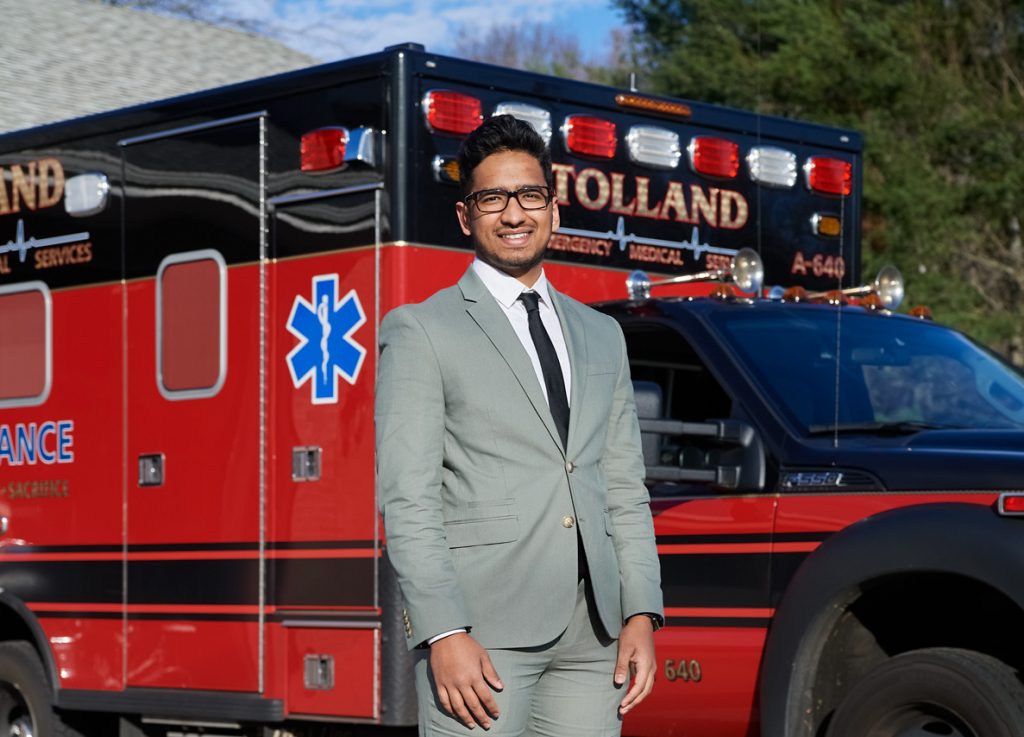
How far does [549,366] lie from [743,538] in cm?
214

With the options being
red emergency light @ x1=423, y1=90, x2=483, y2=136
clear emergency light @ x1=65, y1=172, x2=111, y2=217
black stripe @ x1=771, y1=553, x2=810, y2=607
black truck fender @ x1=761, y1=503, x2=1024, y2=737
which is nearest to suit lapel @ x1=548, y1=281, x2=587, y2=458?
black truck fender @ x1=761, y1=503, x2=1024, y2=737

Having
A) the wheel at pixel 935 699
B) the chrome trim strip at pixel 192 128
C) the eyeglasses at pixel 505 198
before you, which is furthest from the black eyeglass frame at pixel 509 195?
the chrome trim strip at pixel 192 128

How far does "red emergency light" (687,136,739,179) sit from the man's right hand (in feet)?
14.4

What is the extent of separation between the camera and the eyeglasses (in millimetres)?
3520

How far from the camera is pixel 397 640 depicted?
6332 millimetres

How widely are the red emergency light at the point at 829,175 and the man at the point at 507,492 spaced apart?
4.33 meters

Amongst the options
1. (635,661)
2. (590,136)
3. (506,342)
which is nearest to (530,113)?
(590,136)

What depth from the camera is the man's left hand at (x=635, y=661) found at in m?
3.50

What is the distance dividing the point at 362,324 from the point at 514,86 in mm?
1070

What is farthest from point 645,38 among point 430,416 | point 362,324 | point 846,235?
point 430,416

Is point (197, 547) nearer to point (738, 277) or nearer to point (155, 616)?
point (155, 616)

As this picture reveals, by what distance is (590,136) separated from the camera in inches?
278

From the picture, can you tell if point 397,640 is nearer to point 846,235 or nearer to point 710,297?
point 710,297

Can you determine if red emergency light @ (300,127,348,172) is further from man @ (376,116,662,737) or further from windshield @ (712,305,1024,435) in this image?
man @ (376,116,662,737)
